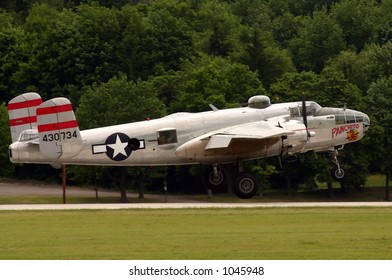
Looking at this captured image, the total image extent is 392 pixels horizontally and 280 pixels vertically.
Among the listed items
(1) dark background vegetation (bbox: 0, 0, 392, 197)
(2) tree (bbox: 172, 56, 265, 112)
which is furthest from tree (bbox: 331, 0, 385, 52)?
(2) tree (bbox: 172, 56, 265, 112)

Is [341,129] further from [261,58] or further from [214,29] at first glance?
[214,29]

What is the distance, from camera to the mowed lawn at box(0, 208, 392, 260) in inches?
1711

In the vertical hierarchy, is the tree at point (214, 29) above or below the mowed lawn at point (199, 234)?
above

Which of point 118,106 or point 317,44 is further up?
point 317,44

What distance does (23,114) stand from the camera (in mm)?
72188

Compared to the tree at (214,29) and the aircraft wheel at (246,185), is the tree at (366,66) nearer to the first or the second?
the tree at (214,29)

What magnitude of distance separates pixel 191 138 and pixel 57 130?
6542 mm

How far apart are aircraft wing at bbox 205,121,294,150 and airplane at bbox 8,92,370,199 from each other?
0.05 meters

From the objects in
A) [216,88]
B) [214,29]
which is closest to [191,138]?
[216,88]

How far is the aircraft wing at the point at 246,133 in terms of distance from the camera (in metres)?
65.8

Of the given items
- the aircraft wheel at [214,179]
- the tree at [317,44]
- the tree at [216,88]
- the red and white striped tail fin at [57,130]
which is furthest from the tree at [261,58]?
the red and white striped tail fin at [57,130]

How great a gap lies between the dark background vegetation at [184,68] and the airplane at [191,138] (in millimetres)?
16803

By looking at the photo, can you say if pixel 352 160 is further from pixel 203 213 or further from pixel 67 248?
pixel 67 248

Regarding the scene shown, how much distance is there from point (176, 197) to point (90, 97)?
10285 mm
